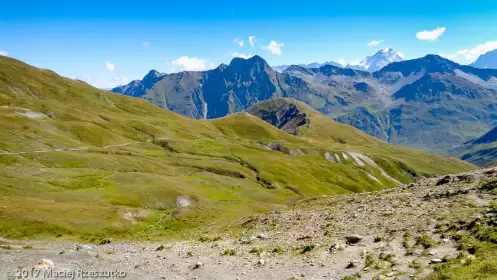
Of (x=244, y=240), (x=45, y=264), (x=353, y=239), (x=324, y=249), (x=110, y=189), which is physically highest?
(x=353, y=239)

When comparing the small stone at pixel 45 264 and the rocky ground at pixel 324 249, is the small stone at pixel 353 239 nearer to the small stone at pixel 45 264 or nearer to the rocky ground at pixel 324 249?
the rocky ground at pixel 324 249

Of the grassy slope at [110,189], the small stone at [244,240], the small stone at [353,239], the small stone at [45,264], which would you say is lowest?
the grassy slope at [110,189]

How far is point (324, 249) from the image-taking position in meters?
31.7

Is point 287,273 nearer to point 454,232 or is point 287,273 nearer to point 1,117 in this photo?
point 454,232

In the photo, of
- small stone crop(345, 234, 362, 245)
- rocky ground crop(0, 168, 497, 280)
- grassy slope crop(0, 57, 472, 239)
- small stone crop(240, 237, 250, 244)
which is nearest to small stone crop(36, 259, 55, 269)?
rocky ground crop(0, 168, 497, 280)

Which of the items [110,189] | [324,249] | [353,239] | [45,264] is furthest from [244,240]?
[110,189]

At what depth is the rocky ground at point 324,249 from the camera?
2738 cm

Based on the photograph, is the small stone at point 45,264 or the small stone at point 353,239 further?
the small stone at point 353,239

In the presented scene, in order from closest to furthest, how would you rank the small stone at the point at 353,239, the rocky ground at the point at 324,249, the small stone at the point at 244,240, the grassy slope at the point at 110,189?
the rocky ground at the point at 324,249 → the small stone at the point at 353,239 → the small stone at the point at 244,240 → the grassy slope at the point at 110,189

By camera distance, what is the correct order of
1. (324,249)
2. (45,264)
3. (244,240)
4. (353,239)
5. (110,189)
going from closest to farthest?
(45,264), (324,249), (353,239), (244,240), (110,189)

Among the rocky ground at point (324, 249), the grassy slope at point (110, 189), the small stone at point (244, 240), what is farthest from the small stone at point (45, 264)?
the grassy slope at point (110, 189)

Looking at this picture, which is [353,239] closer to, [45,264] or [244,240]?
[244,240]

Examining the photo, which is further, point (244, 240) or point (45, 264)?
point (244, 240)

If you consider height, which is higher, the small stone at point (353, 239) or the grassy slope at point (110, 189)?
the small stone at point (353, 239)
